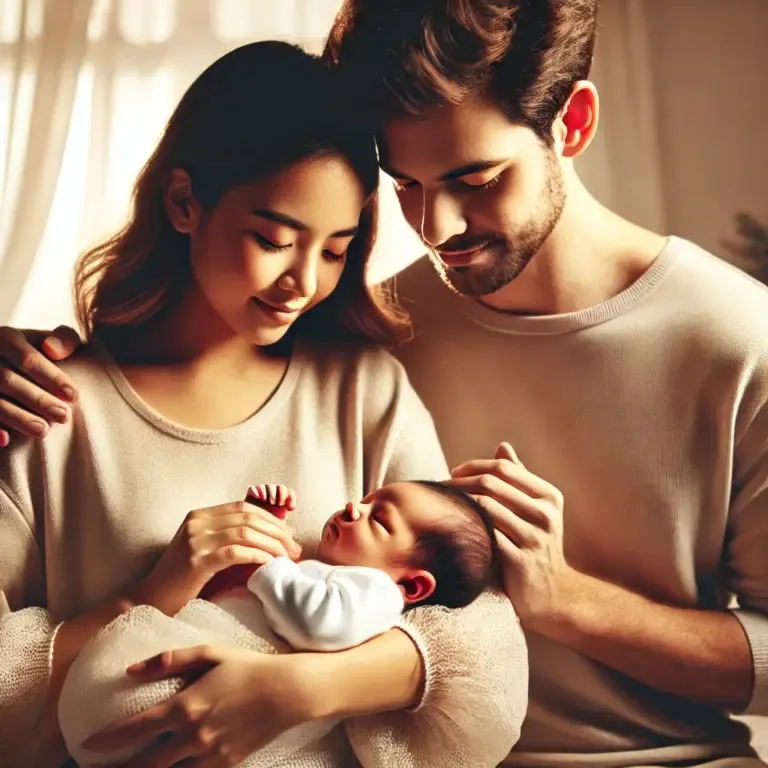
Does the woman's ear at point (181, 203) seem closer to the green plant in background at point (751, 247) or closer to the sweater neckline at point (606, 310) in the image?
the sweater neckline at point (606, 310)

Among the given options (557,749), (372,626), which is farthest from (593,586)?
(372,626)

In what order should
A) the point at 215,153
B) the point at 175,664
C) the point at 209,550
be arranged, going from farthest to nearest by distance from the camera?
1. the point at 215,153
2. the point at 209,550
3. the point at 175,664

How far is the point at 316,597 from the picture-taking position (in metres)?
1.26

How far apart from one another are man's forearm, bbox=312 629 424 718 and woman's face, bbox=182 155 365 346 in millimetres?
485

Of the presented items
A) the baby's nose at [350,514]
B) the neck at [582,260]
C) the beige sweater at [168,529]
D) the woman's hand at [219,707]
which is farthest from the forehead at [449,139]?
the woman's hand at [219,707]

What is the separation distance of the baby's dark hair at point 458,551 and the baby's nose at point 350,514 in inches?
3.6

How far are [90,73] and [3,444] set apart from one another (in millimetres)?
584

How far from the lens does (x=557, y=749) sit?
1.57 meters

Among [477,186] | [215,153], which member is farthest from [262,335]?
[477,186]

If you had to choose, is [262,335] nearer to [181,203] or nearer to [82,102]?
[181,203]

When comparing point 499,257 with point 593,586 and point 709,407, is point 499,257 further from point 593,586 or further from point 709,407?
point 593,586

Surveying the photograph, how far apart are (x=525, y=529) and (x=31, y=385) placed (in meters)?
0.73

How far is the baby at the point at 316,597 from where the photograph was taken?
1240 mm

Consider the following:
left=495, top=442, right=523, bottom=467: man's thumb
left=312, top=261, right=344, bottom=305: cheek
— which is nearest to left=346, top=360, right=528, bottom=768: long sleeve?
left=495, top=442, right=523, bottom=467: man's thumb
